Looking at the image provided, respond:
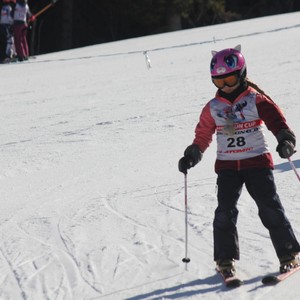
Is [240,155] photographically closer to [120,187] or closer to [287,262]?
[287,262]

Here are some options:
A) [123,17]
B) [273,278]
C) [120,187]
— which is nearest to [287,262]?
[273,278]

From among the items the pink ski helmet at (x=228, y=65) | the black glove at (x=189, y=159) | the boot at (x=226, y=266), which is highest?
the pink ski helmet at (x=228, y=65)

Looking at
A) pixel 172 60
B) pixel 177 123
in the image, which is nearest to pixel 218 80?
pixel 177 123

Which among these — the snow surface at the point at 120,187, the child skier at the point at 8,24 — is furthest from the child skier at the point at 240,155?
the child skier at the point at 8,24

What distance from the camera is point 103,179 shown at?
28.5 ft

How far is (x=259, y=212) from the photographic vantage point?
521 cm

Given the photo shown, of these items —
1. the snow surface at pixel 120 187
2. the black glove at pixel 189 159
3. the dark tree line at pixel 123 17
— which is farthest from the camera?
the dark tree line at pixel 123 17

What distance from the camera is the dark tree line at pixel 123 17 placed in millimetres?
32688

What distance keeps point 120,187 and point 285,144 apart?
11.3 ft

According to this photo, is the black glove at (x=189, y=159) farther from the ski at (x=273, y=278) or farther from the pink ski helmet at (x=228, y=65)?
the ski at (x=273, y=278)

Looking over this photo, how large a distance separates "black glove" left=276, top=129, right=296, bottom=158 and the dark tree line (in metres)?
27.5

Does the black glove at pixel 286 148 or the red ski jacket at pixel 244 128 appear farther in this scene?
the red ski jacket at pixel 244 128

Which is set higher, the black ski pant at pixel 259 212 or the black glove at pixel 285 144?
the black glove at pixel 285 144

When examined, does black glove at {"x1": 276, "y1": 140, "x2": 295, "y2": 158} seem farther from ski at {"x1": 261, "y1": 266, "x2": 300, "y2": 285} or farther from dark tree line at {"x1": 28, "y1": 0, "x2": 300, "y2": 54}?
dark tree line at {"x1": 28, "y1": 0, "x2": 300, "y2": 54}
